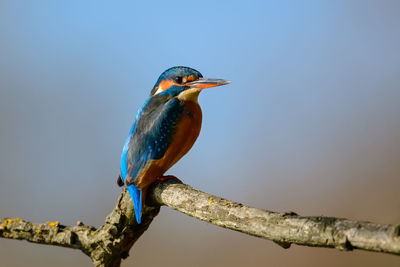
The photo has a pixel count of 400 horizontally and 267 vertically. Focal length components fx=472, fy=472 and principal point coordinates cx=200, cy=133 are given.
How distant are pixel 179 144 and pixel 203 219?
0.50 meters

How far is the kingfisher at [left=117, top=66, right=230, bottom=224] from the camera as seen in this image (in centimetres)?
191

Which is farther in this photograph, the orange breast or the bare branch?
the orange breast

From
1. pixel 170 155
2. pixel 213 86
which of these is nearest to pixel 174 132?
pixel 170 155

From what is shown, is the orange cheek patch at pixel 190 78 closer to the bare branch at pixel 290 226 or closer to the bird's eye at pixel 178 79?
the bird's eye at pixel 178 79

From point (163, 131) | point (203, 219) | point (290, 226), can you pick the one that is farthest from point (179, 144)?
point (290, 226)

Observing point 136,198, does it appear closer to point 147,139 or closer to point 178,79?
point 147,139

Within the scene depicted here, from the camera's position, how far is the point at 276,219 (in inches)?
50.8

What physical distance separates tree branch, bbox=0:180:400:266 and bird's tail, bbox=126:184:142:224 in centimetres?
8

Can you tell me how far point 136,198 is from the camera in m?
1.85

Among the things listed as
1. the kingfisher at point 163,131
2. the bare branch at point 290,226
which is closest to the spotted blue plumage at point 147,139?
the kingfisher at point 163,131

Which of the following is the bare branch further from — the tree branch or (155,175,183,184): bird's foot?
(155,175,183,184): bird's foot

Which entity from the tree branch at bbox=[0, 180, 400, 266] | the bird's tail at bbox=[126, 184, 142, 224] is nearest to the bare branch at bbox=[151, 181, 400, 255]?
the tree branch at bbox=[0, 180, 400, 266]

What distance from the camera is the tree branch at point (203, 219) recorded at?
1102 mm

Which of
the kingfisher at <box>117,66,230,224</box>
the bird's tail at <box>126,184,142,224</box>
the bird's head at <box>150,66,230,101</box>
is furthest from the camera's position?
the bird's head at <box>150,66,230,101</box>
